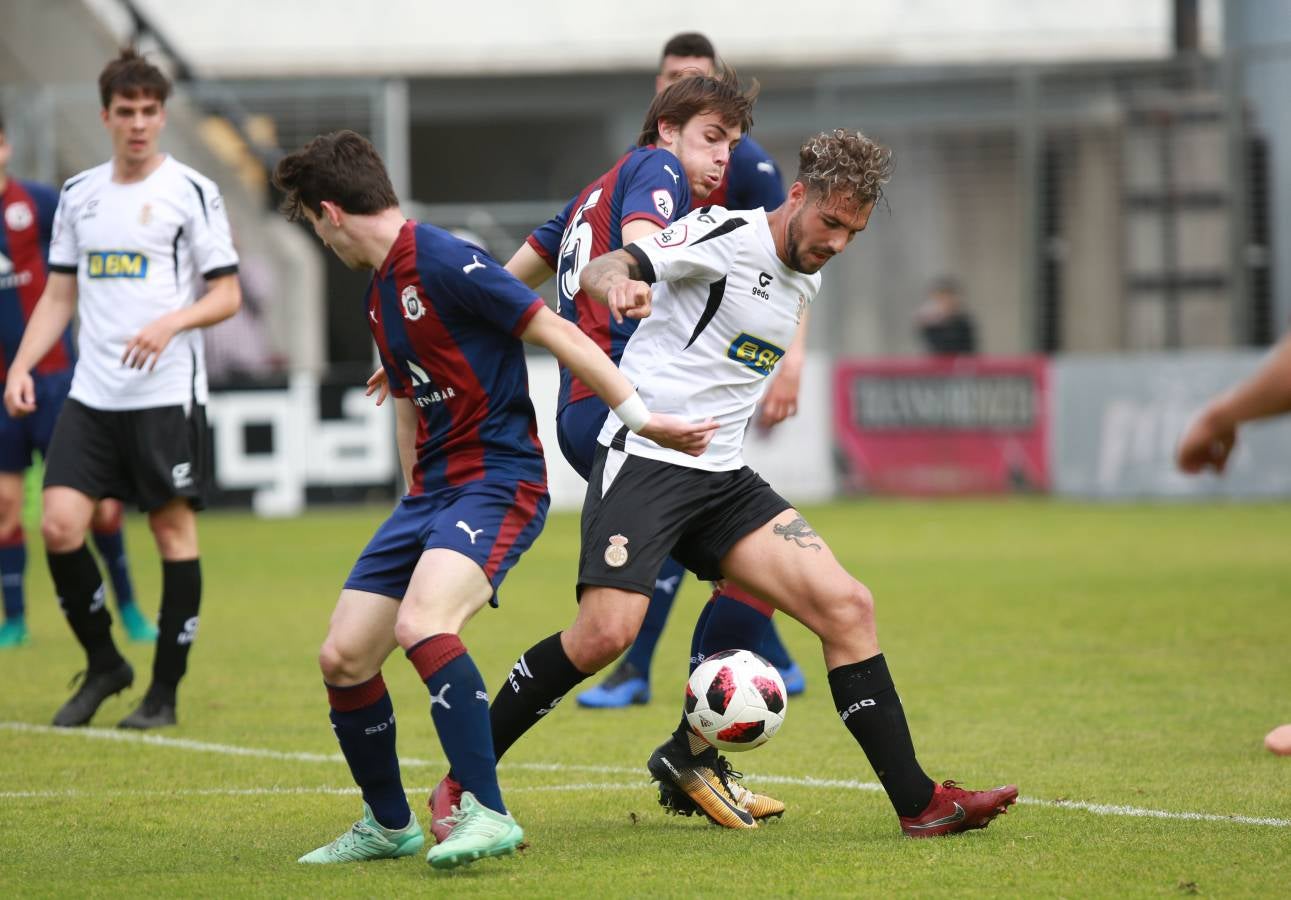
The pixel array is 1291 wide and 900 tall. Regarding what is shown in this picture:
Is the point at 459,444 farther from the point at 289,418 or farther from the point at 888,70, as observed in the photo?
the point at 888,70

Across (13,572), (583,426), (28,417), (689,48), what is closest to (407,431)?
(583,426)

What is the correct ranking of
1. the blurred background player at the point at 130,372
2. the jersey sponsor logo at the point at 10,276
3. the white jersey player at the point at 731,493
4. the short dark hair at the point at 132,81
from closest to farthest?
the white jersey player at the point at 731,493
the short dark hair at the point at 132,81
the blurred background player at the point at 130,372
the jersey sponsor logo at the point at 10,276

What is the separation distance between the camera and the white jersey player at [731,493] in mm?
5035

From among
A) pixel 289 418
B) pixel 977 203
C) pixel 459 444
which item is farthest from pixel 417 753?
pixel 977 203

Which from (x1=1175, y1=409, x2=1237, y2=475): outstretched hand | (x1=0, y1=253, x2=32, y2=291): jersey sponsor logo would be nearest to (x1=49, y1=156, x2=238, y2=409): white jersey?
(x1=0, y1=253, x2=32, y2=291): jersey sponsor logo

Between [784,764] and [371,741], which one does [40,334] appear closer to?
[371,741]

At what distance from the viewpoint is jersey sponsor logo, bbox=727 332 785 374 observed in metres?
5.24

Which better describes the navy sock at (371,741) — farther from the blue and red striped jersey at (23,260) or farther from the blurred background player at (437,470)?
the blue and red striped jersey at (23,260)

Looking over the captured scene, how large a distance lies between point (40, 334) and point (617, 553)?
3.38 meters

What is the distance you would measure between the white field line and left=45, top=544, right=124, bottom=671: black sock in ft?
1.13

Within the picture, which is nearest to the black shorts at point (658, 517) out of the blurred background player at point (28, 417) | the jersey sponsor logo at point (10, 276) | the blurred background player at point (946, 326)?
the blurred background player at point (28, 417)

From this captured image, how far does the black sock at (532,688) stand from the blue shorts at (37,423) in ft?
16.4

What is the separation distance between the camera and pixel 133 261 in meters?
7.34

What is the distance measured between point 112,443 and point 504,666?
2.21 meters
